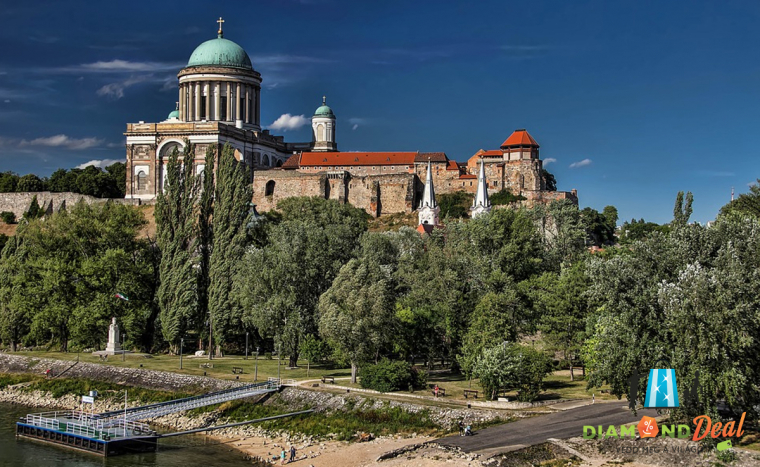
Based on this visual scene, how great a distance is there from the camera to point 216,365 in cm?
5259

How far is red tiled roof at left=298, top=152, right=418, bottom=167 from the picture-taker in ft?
355

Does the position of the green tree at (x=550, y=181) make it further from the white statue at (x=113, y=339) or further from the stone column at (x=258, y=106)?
the white statue at (x=113, y=339)

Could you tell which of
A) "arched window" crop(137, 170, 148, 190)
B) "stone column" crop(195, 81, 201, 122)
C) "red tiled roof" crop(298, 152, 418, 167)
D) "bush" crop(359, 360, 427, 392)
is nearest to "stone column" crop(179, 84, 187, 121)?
"stone column" crop(195, 81, 201, 122)

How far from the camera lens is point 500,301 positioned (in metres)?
47.5

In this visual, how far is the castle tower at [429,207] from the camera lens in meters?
95.4

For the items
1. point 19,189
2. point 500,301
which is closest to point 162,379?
point 500,301

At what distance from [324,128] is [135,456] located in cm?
8550

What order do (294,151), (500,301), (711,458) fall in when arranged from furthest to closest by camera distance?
1. (294,151)
2. (500,301)
3. (711,458)

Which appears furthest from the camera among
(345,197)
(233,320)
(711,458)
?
(345,197)

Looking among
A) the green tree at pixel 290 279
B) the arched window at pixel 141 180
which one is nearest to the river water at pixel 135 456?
the green tree at pixel 290 279

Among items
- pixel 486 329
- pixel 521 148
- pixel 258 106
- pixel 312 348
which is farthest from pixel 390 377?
pixel 258 106

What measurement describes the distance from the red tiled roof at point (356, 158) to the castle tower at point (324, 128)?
9159mm

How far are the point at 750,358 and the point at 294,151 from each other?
9227 cm

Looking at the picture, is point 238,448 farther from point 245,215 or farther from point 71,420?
point 245,215
